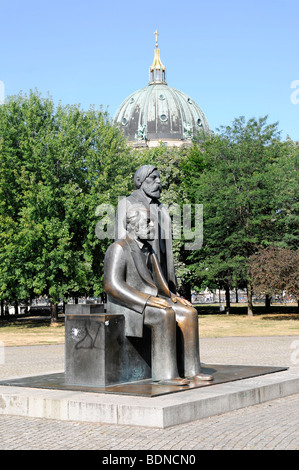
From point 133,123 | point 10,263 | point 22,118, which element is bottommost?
point 10,263

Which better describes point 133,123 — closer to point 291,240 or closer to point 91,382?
point 291,240

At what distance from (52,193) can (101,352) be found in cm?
2508

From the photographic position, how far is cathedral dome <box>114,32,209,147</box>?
4003 inches

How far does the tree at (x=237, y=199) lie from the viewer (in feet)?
135

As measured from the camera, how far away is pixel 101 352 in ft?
28.8

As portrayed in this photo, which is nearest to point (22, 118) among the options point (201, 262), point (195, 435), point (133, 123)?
point (201, 262)

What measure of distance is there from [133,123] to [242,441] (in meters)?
99.8

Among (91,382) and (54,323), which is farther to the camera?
(54,323)

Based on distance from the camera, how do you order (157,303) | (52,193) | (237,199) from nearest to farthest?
(157,303), (52,193), (237,199)

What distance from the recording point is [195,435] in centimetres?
667

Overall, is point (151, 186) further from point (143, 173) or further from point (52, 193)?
point (52, 193)

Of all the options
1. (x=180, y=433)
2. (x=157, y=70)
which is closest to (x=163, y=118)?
(x=157, y=70)
